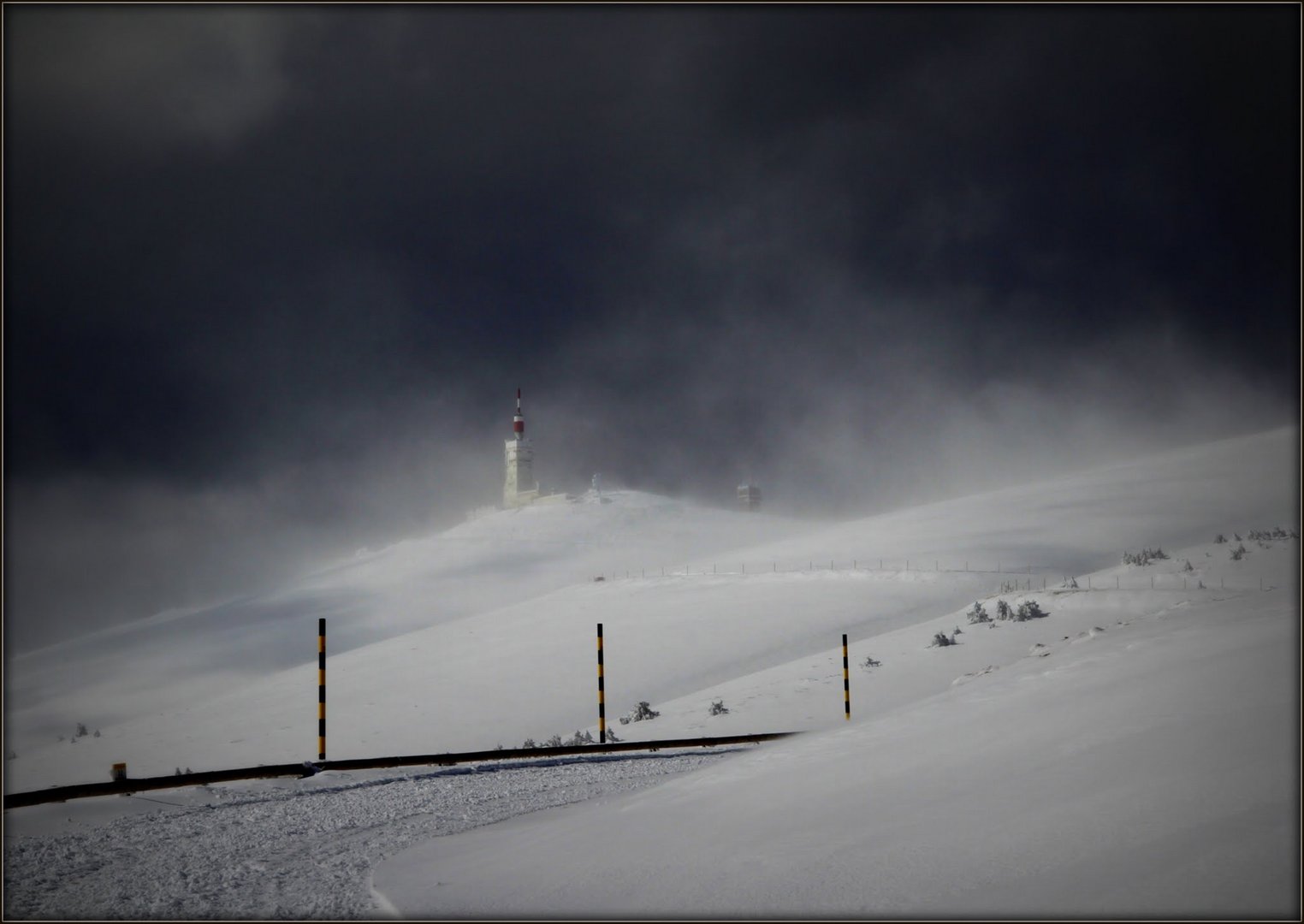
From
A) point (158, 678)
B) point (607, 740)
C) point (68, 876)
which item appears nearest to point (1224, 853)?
point (68, 876)

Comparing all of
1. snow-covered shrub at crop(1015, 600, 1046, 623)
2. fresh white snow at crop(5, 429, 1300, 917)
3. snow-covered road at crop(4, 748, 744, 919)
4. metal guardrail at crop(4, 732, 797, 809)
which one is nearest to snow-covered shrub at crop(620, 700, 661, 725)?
fresh white snow at crop(5, 429, 1300, 917)

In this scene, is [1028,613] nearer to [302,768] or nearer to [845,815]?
[302,768]

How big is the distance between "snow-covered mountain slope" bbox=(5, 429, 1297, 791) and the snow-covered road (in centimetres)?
584

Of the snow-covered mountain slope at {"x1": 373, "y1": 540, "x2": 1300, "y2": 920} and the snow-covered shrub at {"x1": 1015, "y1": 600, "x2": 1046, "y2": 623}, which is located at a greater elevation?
the snow-covered mountain slope at {"x1": 373, "y1": 540, "x2": 1300, "y2": 920}

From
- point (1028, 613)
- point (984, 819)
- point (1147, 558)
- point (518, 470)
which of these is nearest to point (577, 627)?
point (1028, 613)

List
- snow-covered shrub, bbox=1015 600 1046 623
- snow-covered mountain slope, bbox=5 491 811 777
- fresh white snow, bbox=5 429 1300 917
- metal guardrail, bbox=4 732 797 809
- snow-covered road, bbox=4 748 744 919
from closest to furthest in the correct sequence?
1. fresh white snow, bbox=5 429 1300 917
2. snow-covered road, bbox=4 748 744 919
3. metal guardrail, bbox=4 732 797 809
4. snow-covered shrub, bbox=1015 600 1046 623
5. snow-covered mountain slope, bbox=5 491 811 777

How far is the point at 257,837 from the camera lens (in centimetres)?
463

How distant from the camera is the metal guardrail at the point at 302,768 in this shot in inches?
215

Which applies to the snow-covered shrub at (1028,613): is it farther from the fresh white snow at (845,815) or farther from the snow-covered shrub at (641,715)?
the snow-covered shrub at (641,715)

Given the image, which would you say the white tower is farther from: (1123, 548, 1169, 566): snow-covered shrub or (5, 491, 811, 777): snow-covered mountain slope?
(1123, 548, 1169, 566): snow-covered shrub

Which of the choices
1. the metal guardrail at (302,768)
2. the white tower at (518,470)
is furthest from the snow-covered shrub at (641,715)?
the white tower at (518,470)

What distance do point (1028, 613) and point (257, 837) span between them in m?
18.4

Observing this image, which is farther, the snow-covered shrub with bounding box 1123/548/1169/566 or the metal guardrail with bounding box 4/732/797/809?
the snow-covered shrub with bounding box 1123/548/1169/566

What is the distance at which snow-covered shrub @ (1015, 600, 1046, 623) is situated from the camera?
19513 mm
